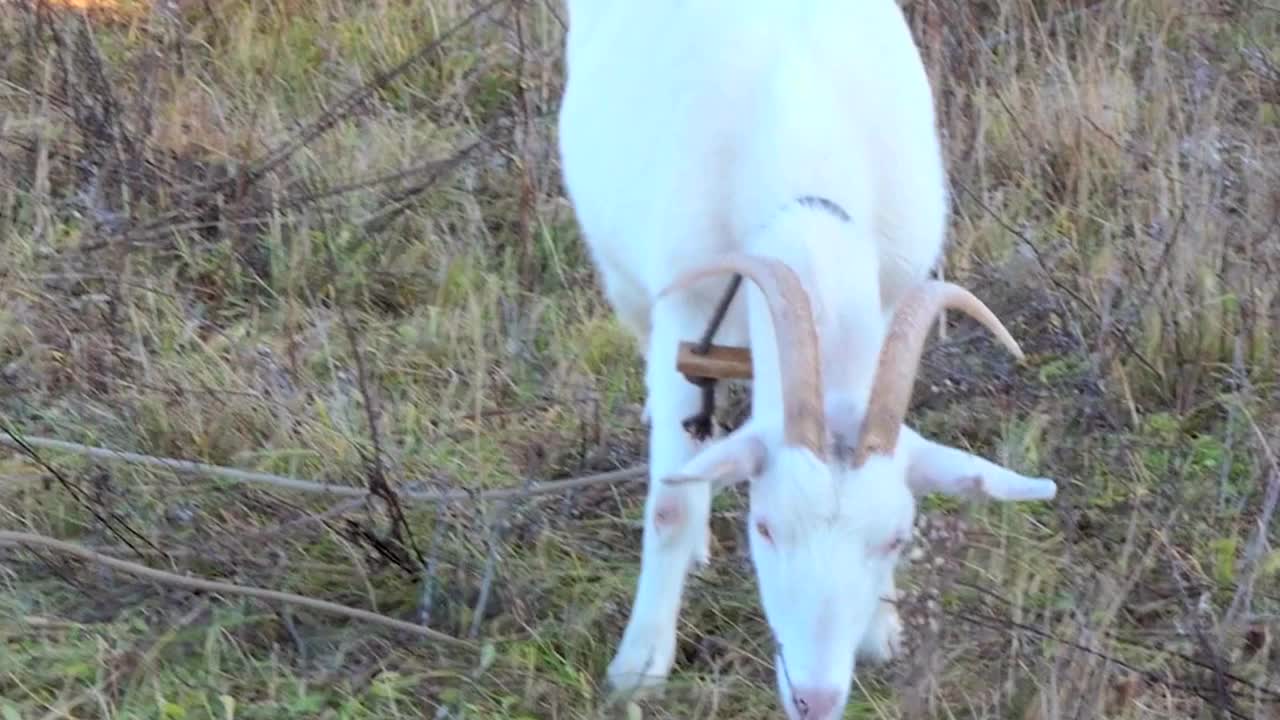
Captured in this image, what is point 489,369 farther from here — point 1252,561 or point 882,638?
point 1252,561

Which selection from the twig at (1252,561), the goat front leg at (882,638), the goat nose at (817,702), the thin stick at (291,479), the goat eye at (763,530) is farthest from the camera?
the thin stick at (291,479)

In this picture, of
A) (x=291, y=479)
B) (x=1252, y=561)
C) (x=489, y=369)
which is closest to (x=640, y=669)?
(x=291, y=479)

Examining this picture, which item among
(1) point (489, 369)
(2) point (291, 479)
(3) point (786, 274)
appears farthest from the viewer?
(1) point (489, 369)

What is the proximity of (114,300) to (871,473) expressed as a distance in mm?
2717

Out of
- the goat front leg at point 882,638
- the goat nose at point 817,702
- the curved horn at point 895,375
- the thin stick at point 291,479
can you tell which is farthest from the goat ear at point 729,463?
the thin stick at point 291,479

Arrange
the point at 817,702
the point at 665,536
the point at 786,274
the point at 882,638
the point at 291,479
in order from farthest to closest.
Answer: the point at 291,479
the point at 882,638
the point at 665,536
the point at 786,274
the point at 817,702

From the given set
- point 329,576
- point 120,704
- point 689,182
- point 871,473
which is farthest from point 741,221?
point 120,704

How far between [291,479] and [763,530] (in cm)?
143

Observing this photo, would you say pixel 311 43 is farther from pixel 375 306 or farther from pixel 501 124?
pixel 375 306

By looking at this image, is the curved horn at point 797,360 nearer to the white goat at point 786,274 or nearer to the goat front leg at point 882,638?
the white goat at point 786,274

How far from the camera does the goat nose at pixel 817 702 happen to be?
266 cm

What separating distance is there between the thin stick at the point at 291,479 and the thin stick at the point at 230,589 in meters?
0.33

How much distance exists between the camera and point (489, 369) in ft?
15.3

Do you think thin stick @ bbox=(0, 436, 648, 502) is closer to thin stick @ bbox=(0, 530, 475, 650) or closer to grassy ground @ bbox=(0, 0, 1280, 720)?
grassy ground @ bbox=(0, 0, 1280, 720)
